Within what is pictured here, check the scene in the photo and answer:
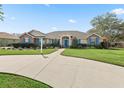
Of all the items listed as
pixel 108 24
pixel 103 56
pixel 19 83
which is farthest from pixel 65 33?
pixel 19 83

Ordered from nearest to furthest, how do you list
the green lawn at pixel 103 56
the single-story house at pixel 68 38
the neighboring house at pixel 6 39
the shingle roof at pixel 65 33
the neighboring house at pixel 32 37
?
the green lawn at pixel 103 56 < the neighboring house at pixel 6 39 < the neighboring house at pixel 32 37 < the single-story house at pixel 68 38 < the shingle roof at pixel 65 33

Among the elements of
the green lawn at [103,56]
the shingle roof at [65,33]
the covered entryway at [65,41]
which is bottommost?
the green lawn at [103,56]

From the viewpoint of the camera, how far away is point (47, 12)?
14.8 meters

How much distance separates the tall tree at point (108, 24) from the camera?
43.1 meters

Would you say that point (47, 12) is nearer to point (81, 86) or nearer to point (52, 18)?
point (52, 18)

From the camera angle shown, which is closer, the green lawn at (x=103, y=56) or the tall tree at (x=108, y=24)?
the green lawn at (x=103, y=56)

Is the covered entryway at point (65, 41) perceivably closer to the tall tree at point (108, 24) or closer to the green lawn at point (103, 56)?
the tall tree at point (108, 24)

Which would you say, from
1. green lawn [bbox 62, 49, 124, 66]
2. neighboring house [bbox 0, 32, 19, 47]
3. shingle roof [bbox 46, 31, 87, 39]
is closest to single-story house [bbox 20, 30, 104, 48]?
shingle roof [bbox 46, 31, 87, 39]

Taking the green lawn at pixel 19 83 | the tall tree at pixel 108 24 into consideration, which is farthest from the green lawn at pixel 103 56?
the tall tree at pixel 108 24

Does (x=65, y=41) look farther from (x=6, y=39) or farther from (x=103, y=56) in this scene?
(x=103, y=56)

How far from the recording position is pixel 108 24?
4362 centimetres

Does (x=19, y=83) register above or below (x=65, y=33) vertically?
below
